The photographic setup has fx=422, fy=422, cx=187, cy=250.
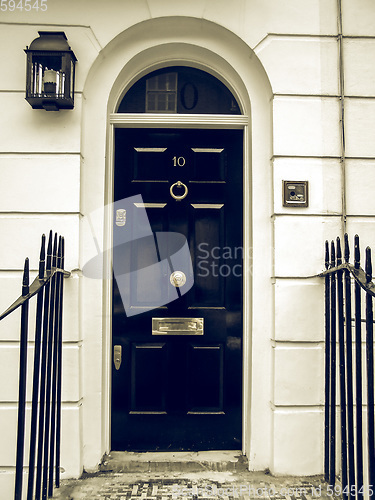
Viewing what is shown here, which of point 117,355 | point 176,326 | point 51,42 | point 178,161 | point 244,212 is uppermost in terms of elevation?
point 51,42

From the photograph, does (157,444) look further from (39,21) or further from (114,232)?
(39,21)

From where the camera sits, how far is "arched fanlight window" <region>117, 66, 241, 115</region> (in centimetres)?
335

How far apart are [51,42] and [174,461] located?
3113 millimetres

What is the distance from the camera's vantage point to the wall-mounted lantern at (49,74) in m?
2.91

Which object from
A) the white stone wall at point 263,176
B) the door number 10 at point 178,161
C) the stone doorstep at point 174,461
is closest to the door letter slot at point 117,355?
the white stone wall at point 263,176

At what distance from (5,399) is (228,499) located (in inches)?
63.9

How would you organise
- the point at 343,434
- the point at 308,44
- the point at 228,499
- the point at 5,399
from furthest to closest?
the point at 308,44
the point at 5,399
the point at 228,499
the point at 343,434

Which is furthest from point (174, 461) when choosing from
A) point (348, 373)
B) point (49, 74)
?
point (49, 74)

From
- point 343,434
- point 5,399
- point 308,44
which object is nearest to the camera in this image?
point 343,434

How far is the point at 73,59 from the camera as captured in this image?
2988mm

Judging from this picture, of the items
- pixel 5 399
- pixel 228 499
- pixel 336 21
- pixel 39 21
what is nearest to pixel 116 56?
pixel 39 21

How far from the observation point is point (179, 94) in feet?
11.1

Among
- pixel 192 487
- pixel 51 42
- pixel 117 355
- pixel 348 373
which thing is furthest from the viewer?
pixel 117 355

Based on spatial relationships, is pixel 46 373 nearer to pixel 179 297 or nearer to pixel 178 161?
pixel 179 297
